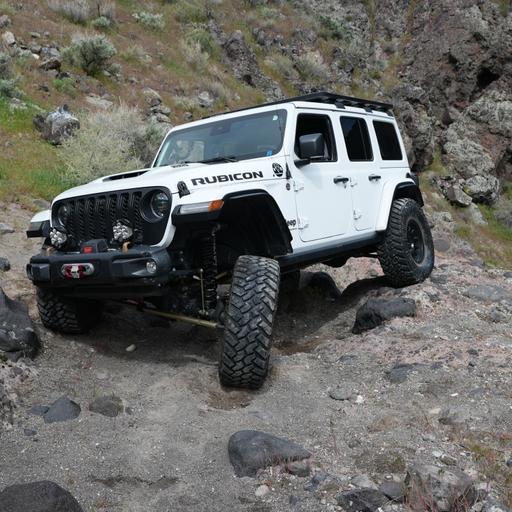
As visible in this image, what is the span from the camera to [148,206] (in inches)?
173

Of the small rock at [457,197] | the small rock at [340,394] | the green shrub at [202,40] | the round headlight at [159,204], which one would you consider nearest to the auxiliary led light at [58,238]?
the round headlight at [159,204]

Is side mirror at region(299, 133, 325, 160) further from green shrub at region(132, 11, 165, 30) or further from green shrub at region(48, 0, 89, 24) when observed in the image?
green shrub at region(132, 11, 165, 30)

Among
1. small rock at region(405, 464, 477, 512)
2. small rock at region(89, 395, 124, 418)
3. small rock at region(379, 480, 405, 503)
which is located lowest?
small rock at region(89, 395, 124, 418)

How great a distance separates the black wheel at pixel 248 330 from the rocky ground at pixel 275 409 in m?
0.21

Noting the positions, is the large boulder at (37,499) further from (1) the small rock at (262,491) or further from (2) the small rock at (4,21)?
(2) the small rock at (4,21)

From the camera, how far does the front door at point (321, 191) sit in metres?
5.31

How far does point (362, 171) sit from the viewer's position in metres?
6.44

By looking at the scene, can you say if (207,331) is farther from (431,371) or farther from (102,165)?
(102,165)

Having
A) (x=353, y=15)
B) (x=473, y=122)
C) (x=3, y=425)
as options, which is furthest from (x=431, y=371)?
(x=353, y=15)

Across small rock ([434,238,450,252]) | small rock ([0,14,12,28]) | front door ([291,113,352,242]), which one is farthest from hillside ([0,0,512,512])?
small rock ([0,14,12,28])

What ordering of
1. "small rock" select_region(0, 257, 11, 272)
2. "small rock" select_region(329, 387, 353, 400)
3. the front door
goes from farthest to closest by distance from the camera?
"small rock" select_region(0, 257, 11, 272), the front door, "small rock" select_region(329, 387, 353, 400)

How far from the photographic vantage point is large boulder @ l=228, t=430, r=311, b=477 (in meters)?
3.36

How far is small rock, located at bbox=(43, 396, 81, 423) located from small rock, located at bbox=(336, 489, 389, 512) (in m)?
1.93

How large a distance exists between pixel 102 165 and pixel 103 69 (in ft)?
24.5
